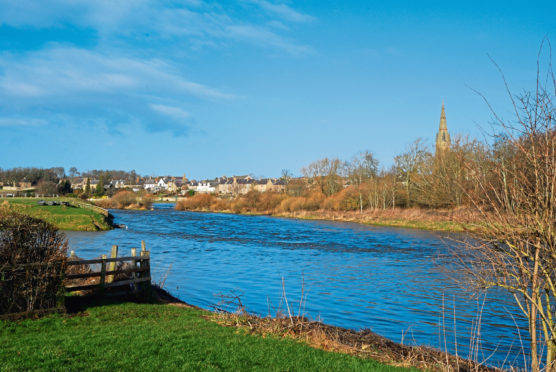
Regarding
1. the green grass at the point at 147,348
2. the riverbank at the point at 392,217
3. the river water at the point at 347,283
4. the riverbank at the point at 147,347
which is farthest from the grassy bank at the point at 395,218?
the green grass at the point at 147,348

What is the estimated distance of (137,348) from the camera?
845cm

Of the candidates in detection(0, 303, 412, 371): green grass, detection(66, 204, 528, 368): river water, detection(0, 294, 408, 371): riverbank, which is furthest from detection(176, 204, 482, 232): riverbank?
detection(0, 303, 412, 371): green grass

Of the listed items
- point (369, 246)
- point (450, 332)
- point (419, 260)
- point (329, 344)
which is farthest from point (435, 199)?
point (329, 344)

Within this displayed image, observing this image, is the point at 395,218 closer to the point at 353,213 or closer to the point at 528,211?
the point at 353,213

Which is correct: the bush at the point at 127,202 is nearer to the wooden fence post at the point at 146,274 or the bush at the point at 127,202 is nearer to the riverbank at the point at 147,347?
the wooden fence post at the point at 146,274

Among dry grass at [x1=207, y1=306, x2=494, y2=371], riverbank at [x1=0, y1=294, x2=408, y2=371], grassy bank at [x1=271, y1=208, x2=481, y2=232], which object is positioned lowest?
dry grass at [x1=207, y1=306, x2=494, y2=371]

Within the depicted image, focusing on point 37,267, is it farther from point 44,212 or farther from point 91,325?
point 44,212

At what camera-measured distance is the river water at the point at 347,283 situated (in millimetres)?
14234

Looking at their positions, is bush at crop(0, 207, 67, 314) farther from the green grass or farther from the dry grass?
the dry grass

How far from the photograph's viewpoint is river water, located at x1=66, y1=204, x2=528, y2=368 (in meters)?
14.2

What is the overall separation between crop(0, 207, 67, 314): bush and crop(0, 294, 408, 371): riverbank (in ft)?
1.87

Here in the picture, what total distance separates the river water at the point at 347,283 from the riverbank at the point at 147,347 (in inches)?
123

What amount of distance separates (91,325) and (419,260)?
2388 centimetres

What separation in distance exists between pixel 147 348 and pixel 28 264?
14.4 feet
